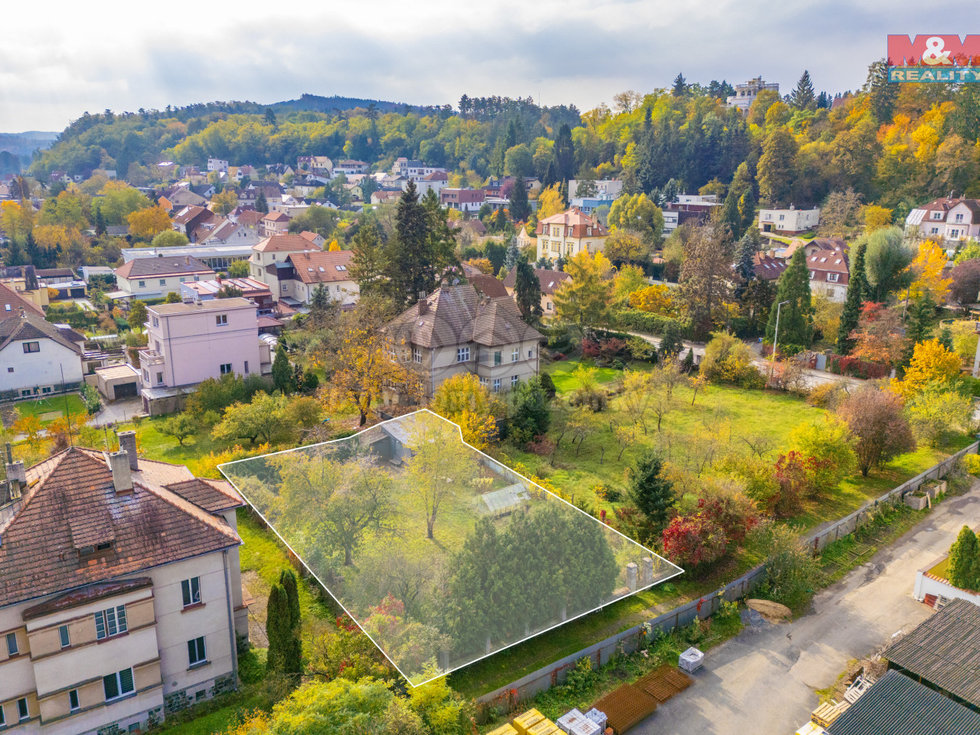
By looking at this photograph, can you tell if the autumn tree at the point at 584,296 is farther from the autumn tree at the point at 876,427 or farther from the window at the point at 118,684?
the window at the point at 118,684

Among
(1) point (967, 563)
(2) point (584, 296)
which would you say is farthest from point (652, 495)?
(2) point (584, 296)

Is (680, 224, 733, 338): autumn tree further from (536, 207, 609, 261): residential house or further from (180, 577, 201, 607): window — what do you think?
(180, 577, 201, 607): window

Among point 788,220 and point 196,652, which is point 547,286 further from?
point 196,652

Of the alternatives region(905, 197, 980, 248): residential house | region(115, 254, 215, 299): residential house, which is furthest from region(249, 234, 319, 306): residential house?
region(905, 197, 980, 248): residential house

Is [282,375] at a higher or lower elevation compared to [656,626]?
higher

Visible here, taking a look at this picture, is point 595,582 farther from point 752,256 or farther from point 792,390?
point 752,256

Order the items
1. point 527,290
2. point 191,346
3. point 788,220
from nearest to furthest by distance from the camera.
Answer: point 191,346, point 527,290, point 788,220

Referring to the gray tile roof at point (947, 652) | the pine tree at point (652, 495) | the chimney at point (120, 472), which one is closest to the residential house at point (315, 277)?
the pine tree at point (652, 495)
